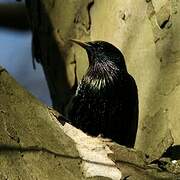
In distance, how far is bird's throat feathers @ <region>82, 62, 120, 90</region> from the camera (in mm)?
3848

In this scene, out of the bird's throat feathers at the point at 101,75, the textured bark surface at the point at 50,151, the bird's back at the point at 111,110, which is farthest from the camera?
the bird's throat feathers at the point at 101,75

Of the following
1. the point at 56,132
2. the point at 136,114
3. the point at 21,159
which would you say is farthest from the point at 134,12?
the point at 21,159

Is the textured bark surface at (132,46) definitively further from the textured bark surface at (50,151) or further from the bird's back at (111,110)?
the textured bark surface at (50,151)

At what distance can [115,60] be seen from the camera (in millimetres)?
3891

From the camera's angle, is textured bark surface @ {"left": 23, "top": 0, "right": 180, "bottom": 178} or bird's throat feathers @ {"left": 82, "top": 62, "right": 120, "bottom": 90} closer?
textured bark surface @ {"left": 23, "top": 0, "right": 180, "bottom": 178}

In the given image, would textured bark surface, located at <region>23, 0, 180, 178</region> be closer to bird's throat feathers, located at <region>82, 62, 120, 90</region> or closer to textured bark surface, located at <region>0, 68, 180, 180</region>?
bird's throat feathers, located at <region>82, 62, 120, 90</region>

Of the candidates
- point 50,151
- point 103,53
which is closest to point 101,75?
point 103,53

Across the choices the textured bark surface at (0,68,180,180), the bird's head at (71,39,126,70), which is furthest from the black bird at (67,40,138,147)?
the textured bark surface at (0,68,180,180)

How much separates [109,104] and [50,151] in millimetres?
1384

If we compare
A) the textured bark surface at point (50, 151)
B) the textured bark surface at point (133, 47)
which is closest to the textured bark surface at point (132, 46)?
the textured bark surface at point (133, 47)

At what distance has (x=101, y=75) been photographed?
3.92m

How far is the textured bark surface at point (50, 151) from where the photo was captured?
7.55 feet

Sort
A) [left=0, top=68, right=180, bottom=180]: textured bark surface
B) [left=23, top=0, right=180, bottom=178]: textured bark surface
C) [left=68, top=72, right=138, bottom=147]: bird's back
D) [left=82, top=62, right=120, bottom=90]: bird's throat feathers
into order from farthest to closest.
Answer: [left=82, top=62, right=120, bottom=90]: bird's throat feathers → [left=68, top=72, right=138, bottom=147]: bird's back → [left=23, top=0, right=180, bottom=178]: textured bark surface → [left=0, top=68, right=180, bottom=180]: textured bark surface

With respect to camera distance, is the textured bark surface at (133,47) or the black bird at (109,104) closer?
the textured bark surface at (133,47)
